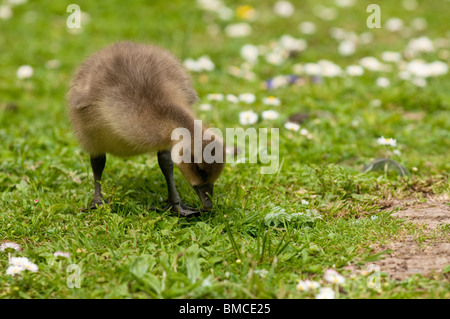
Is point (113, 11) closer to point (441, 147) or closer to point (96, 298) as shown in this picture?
point (441, 147)

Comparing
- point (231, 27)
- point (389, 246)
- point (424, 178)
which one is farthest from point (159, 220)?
point (231, 27)

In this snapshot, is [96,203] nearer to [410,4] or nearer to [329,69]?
[329,69]

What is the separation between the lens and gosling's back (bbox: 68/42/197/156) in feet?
13.4

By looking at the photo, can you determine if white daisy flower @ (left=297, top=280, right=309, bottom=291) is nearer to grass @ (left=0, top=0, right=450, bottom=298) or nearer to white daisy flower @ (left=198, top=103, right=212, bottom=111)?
grass @ (left=0, top=0, right=450, bottom=298)

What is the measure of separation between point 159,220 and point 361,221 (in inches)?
61.3

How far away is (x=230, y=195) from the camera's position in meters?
4.66

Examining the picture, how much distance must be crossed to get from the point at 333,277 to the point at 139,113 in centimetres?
186

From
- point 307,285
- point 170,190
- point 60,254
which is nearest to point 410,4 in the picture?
point 170,190

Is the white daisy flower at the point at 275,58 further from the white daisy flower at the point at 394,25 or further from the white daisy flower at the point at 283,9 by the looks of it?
the white daisy flower at the point at 394,25

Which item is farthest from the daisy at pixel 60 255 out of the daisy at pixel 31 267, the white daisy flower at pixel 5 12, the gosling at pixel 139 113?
the white daisy flower at pixel 5 12

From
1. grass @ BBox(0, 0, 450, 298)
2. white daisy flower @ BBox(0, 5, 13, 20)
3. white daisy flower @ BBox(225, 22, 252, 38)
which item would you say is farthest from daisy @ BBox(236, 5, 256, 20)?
white daisy flower @ BBox(0, 5, 13, 20)

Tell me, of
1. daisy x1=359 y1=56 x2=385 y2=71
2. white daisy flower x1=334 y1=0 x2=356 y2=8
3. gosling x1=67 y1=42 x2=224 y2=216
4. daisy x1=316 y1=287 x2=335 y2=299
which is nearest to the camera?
daisy x1=316 y1=287 x2=335 y2=299

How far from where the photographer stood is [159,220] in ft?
14.0

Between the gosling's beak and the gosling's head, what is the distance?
0.06 ft
